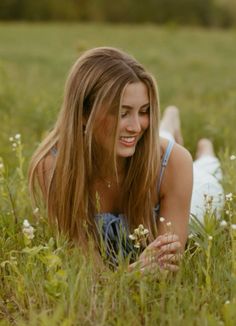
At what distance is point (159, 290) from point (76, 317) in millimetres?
339

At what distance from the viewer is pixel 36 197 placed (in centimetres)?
338

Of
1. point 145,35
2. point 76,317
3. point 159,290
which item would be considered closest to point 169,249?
point 159,290

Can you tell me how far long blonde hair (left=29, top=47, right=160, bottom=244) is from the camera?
2.93m

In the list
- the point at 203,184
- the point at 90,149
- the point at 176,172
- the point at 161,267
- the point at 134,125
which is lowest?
the point at 203,184

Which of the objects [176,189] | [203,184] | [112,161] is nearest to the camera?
[112,161]

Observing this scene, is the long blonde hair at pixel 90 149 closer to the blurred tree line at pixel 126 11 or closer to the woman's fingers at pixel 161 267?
the woman's fingers at pixel 161 267

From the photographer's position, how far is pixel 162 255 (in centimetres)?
269

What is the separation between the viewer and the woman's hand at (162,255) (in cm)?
250

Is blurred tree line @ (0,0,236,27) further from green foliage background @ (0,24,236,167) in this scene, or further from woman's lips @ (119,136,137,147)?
woman's lips @ (119,136,137,147)

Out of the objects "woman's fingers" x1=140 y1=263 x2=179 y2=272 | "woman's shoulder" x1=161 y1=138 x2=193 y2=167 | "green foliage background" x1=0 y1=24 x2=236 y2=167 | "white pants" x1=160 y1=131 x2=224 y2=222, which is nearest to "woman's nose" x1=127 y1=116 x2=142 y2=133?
"woman's shoulder" x1=161 y1=138 x2=193 y2=167

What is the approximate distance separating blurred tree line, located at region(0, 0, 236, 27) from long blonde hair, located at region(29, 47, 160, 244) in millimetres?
30639

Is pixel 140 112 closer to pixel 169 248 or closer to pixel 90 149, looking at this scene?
pixel 90 149

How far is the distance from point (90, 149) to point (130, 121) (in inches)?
8.2

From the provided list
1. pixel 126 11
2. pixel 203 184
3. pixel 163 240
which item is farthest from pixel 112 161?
pixel 126 11
